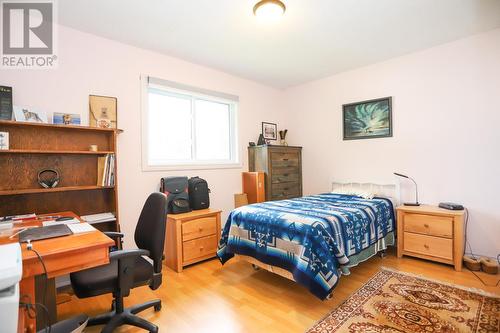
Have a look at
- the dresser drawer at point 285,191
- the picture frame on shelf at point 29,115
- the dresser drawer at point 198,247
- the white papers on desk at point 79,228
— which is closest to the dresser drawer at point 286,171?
the dresser drawer at point 285,191

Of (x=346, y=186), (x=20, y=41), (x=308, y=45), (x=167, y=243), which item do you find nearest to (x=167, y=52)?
(x=20, y=41)

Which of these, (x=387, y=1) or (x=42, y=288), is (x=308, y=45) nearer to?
(x=387, y=1)

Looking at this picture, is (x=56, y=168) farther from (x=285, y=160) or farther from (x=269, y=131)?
(x=269, y=131)

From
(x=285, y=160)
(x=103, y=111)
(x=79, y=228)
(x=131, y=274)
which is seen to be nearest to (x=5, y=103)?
(x=103, y=111)

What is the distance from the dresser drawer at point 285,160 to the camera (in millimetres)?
3902

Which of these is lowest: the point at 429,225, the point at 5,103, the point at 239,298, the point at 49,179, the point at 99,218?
the point at 239,298

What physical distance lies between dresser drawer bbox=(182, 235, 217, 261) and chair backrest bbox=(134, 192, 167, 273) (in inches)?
37.3

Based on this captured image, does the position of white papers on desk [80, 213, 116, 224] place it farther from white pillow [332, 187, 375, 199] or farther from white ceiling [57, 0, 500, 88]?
white pillow [332, 187, 375, 199]

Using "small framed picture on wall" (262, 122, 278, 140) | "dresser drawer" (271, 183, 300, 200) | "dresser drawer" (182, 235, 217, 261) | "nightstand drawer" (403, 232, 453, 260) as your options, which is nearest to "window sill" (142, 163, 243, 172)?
"dresser drawer" (271, 183, 300, 200)

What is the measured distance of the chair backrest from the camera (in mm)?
1663

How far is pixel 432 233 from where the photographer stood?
2746mm

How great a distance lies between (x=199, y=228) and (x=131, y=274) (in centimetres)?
139

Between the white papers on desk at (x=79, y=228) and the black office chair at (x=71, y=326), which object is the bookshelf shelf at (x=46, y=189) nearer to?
the white papers on desk at (x=79, y=228)

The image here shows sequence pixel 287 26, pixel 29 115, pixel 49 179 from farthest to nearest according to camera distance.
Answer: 1. pixel 287 26
2. pixel 49 179
3. pixel 29 115
